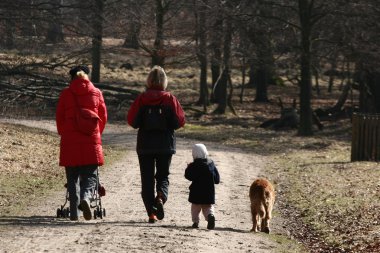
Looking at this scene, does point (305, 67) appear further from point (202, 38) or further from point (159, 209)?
point (159, 209)

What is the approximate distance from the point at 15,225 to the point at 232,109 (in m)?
28.9

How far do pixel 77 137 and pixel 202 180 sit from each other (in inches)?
67.0

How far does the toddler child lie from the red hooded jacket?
4.18ft

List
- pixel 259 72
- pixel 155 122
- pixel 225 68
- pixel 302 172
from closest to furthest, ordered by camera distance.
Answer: pixel 155 122
pixel 302 172
pixel 225 68
pixel 259 72

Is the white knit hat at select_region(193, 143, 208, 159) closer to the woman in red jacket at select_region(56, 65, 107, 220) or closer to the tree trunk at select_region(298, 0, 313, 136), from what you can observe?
the woman in red jacket at select_region(56, 65, 107, 220)

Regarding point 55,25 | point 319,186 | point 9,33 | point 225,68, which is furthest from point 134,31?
point 319,186

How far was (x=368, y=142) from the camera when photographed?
23766 millimetres

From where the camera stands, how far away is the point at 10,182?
16938 millimetres

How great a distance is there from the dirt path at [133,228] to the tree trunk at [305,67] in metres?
14.1

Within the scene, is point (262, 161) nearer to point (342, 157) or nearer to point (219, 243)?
point (342, 157)

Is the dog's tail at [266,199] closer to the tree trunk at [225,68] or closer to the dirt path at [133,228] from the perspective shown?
the dirt path at [133,228]

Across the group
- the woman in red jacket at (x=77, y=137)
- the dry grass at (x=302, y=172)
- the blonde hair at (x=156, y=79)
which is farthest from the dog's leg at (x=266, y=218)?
the woman in red jacket at (x=77, y=137)

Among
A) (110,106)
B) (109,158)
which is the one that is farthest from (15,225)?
(110,106)

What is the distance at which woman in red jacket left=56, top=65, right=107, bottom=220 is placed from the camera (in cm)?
1209
